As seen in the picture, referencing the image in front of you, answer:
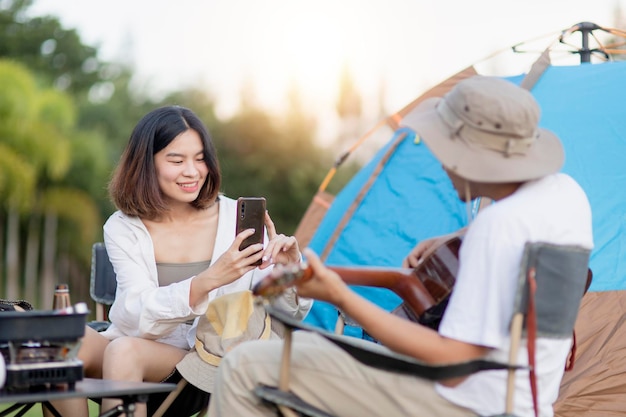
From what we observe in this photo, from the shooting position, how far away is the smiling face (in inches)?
121

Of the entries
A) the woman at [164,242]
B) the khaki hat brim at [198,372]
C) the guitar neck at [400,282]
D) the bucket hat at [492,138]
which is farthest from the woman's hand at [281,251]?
the bucket hat at [492,138]

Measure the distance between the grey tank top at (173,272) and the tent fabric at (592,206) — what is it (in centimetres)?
110

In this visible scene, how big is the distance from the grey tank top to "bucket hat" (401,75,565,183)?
123 centimetres

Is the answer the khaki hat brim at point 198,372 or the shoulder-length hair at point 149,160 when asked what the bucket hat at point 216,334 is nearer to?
the khaki hat brim at point 198,372

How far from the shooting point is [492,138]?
205 cm

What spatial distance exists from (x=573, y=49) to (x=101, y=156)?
14.7 m

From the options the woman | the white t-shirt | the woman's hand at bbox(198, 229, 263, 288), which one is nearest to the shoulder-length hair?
the woman

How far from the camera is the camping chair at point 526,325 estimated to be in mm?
1892

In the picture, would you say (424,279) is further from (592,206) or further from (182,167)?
(592,206)

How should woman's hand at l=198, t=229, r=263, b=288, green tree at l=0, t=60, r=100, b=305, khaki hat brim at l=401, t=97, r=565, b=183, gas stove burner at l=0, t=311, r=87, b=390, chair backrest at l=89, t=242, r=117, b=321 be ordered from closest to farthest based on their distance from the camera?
khaki hat brim at l=401, t=97, r=565, b=183 → gas stove burner at l=0, t=311, r=87, b=390 → woman's hand at l=198, t=229, r=263, b=288 → chair backrest at l=89, t=242, r=117, b=321 → green tree at l=0, t=60, r=100, b=305

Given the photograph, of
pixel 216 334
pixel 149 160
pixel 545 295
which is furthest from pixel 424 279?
pixel 149 160

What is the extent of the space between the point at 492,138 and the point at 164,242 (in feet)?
4.60

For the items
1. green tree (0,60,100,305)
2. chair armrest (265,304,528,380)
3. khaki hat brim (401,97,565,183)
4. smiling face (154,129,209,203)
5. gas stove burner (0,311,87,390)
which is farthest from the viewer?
green tree (0,60,100,305)

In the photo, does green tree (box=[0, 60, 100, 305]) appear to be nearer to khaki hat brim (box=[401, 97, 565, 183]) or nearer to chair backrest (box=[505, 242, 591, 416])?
khaki hat brim (box=[401, 97, 565, 183])
